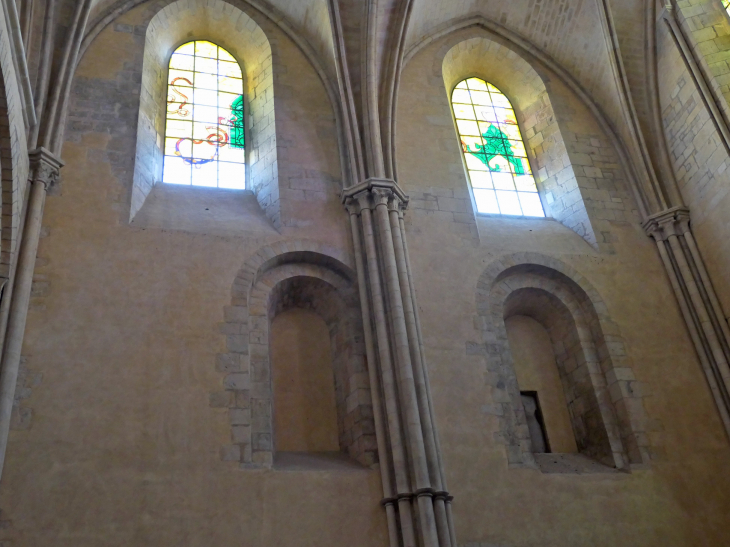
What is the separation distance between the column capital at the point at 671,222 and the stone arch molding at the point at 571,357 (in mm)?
1494

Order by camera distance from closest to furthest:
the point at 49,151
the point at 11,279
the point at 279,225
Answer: the point at 11,279 < the point at 49,151 < the point at 279,225

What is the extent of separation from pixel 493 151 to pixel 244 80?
4.05 meters

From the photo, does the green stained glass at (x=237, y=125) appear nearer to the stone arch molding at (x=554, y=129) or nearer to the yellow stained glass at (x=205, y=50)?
the yellow stained glass at (x=205, y=50)

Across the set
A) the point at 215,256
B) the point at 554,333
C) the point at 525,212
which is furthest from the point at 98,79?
the point at 554,333

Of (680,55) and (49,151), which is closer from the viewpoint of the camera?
(49,151)

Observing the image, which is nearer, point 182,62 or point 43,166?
point 43,166

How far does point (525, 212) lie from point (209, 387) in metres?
5.73

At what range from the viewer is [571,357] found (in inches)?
394

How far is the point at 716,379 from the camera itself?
948 centimetres

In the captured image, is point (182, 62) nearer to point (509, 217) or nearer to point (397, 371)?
point (509, 217)

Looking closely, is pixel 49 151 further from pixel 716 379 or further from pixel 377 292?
pixel 716 379

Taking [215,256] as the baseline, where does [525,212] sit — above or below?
above

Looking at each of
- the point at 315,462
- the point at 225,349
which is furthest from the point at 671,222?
the point at 225,349

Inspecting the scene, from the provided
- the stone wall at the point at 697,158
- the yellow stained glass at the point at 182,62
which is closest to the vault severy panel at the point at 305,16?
the yellow stained glass at the point at 182,62
